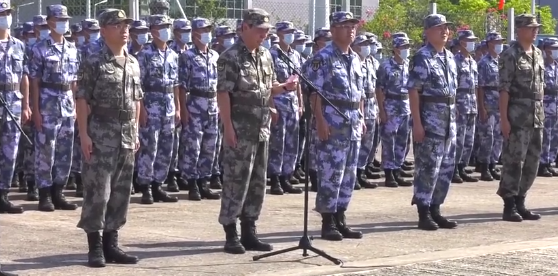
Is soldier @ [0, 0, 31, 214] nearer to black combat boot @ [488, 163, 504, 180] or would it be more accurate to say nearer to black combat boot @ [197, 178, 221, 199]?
black combat boot @ [197, 178, 221, 199]

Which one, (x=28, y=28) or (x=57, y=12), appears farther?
(x=28, y=28)

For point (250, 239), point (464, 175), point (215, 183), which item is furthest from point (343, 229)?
point (464, 175)

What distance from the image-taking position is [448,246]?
10656 millimetres

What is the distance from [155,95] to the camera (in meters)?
13.7

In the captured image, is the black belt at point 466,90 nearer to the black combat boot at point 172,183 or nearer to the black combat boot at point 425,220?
the black combat boot at point 172,183

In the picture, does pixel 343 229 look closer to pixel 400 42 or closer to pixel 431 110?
pixel 431 110

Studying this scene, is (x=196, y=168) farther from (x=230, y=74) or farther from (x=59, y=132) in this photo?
(x=230, y=74)

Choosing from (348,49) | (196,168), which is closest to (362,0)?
(196,168)

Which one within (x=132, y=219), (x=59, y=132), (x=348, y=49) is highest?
(x=348, y=49)

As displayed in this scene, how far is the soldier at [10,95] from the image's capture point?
1209cm

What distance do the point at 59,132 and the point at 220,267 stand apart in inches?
164

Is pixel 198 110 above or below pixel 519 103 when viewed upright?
below

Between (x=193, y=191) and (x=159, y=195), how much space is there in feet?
1.57

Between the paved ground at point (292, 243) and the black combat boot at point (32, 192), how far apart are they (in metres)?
0.57
